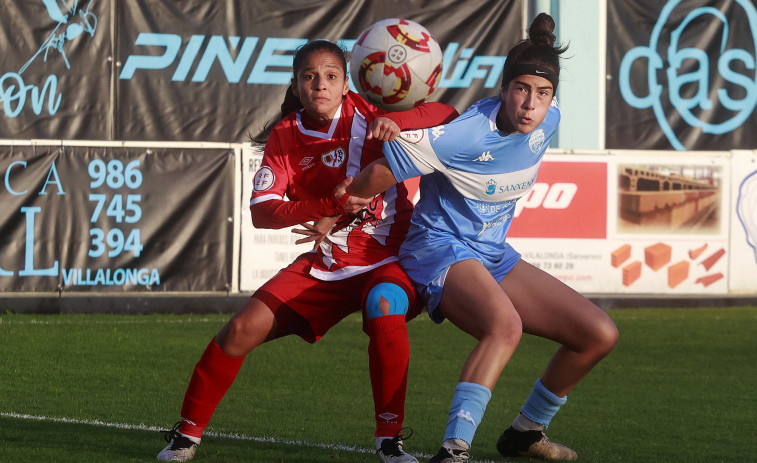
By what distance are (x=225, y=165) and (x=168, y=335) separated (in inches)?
82.4

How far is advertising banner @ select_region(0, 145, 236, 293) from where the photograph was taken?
1056 cm

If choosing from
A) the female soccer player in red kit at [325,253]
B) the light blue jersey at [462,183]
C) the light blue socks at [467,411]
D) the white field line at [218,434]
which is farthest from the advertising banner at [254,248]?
the light blue socks at [467,411]

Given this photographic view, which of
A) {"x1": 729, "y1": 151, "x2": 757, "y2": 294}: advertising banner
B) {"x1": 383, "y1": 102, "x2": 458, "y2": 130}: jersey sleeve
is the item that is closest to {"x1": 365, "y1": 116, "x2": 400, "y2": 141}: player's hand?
{"x1": 383, "y1": 102, "x2": 458, "y2": 130}: jersey sleeve

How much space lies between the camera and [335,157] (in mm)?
4879

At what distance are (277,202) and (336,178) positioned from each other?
0.30m

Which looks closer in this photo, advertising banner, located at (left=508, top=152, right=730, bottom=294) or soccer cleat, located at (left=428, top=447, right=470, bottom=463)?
soccer cleat, located at (left=428, top=447, right=470, bottom=463)

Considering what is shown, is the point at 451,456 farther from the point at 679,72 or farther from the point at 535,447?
the point at 679,72

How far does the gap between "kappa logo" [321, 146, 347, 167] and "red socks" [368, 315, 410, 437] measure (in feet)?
2.34

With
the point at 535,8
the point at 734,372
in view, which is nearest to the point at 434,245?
the point at 734,372

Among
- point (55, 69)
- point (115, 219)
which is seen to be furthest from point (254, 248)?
point (55, 69)

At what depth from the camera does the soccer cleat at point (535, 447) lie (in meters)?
5.08

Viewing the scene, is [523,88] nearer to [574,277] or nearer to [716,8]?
[574,277]

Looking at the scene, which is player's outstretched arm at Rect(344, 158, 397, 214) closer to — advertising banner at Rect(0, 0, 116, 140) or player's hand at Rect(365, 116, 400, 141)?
player's hand at Rect(365, 116, 400, 141)

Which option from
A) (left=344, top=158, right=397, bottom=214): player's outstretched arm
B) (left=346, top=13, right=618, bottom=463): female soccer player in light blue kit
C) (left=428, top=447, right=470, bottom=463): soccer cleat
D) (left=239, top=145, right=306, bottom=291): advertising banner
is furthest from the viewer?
(left=239, top=145, right=306, bottom=291): advertising banner
